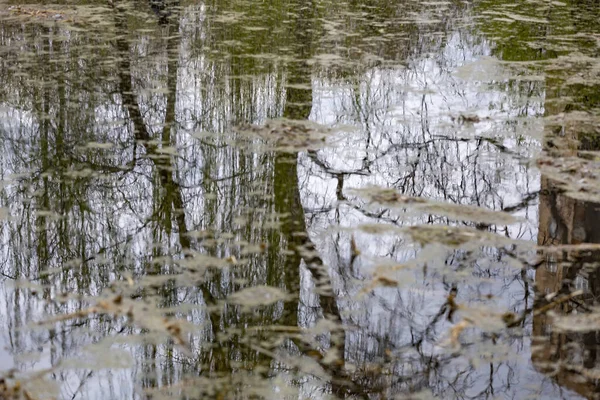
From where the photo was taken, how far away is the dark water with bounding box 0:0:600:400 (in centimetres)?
179

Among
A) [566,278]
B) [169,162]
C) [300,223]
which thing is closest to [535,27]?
[169,162]

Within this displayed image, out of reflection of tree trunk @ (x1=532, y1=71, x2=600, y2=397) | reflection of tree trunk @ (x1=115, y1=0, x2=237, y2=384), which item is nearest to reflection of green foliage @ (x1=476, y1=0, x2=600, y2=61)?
reflection of tree trunk @ (x1=532, y1=71, x2=600, y2=397)

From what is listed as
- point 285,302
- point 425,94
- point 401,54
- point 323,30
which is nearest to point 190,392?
point 285,302

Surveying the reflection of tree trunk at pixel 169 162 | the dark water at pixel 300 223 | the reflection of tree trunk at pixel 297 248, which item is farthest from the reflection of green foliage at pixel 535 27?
the reflection of tree trunk at pixel 169 162

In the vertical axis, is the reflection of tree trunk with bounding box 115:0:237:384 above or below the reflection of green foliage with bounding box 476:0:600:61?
below

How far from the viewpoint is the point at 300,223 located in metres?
2.53

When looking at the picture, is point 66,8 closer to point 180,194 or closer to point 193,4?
point 193,4

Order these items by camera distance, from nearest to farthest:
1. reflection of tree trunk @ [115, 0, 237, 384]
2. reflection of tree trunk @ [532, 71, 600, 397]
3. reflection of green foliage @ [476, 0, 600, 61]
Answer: reflection of tree trunk @ [532, 71, 600, 397], reflection of tree trunk @ [115, 0, 237, 384], reflection of green foliage @ [476, 0, 600, 61]

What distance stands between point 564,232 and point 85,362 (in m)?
1.40

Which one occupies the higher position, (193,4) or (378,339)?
(193,4)

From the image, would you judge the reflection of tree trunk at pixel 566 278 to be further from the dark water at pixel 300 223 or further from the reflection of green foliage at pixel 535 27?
the reflection of green foliage at pixel 535 27

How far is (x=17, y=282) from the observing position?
2191mm

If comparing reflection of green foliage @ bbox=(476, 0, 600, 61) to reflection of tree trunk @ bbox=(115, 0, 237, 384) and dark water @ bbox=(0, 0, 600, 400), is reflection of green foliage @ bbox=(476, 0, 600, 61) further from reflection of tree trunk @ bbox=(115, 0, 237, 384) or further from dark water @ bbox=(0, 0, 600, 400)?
reflection of tree trunk @ bbox=(115, 0, 237, 384)

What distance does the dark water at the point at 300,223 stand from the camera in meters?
1.79
